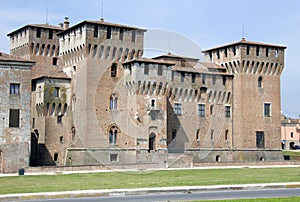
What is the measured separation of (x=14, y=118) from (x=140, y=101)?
12.7 m

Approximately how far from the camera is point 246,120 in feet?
175

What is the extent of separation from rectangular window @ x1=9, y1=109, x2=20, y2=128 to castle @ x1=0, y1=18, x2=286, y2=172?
381 cm

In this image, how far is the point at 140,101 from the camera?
47.1 meters

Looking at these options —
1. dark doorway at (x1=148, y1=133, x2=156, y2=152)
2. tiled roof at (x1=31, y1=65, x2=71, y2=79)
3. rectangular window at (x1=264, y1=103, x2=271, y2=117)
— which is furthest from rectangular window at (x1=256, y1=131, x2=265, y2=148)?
tiled roof at (x1=31, y1=65, x2=71, y2=79)

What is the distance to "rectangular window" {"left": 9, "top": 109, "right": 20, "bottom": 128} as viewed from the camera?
39188 millimetres

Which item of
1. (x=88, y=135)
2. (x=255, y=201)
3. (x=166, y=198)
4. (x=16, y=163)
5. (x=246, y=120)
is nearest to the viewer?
(x=255, y=201)

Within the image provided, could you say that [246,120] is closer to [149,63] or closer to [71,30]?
[149,63]

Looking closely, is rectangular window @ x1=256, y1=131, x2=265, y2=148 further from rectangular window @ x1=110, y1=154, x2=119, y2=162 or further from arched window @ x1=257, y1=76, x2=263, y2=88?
rectangular window @ x1=110, y1=154, x2=119, y2=162

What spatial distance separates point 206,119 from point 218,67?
624 cm

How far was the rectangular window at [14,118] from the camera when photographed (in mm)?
39188

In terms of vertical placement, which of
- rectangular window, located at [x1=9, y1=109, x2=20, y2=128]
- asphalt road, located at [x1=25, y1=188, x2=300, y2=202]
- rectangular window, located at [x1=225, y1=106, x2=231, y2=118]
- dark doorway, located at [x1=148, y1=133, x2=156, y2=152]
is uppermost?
rectangular window, located at [x1=225, y1=106, x2=231, y2=118]

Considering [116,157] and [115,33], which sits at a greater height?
[115,33]

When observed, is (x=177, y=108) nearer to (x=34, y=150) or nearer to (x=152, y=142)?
(x=152, y=142)

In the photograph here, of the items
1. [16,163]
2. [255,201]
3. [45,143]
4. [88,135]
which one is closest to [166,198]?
[255,201]
